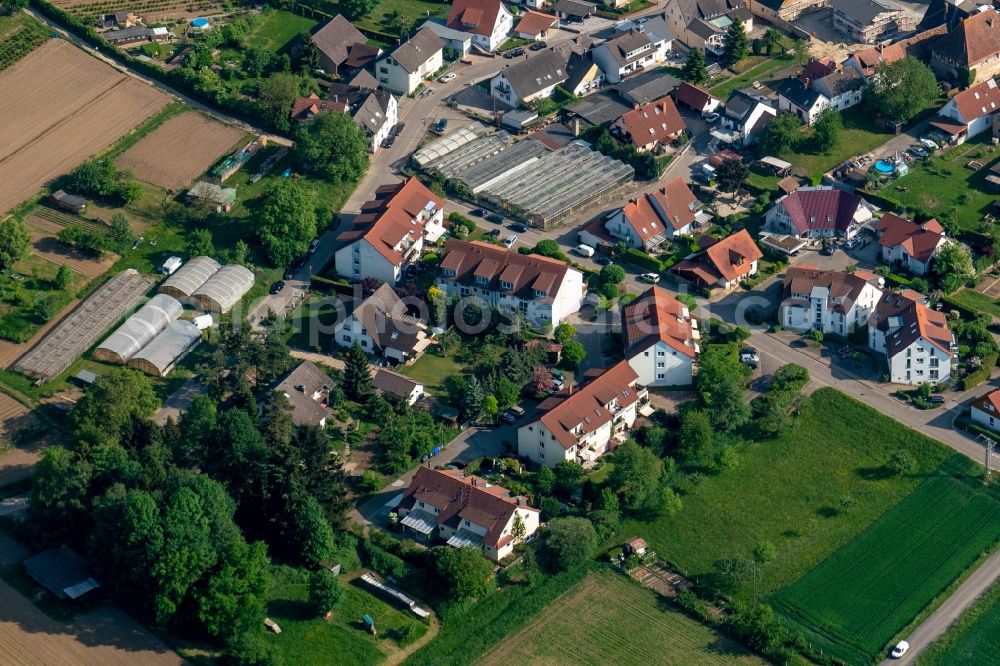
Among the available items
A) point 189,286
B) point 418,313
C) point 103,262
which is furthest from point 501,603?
point 103,262

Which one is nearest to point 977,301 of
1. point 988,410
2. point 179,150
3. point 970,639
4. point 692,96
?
point 988,410

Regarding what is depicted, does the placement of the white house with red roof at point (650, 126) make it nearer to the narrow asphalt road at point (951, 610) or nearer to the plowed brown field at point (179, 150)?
the plowed brown field at point (179, 150)

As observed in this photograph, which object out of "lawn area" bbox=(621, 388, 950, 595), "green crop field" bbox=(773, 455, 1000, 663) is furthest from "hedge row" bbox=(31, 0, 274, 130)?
"green crop field" bbox=(773, 455, 1000, 663)

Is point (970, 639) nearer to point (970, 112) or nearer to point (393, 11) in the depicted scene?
point (970, 112)

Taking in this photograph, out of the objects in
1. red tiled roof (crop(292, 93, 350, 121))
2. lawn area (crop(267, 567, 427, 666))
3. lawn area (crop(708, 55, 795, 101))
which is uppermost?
red tiled roof (crop(292, 93, 350, 121))

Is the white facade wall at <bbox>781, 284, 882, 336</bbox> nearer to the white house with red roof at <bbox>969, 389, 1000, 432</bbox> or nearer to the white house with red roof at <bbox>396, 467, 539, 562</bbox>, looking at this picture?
the white house with red roof at <bbox>969, 389, 1000, 432</bbox>

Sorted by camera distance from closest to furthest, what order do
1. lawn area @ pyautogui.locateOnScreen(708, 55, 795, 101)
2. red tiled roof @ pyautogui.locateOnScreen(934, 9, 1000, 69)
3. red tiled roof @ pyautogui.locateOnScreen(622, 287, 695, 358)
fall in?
red tiled roof @ pyautogui.locateOnScreen(622, 287, 695, 358)
lawn area @ pyautogui.locateOnScreen(708, 55, 795, 101)
red tiled roof @ pyautogui.locateOnScreen(934, 9, 1000, 69)
